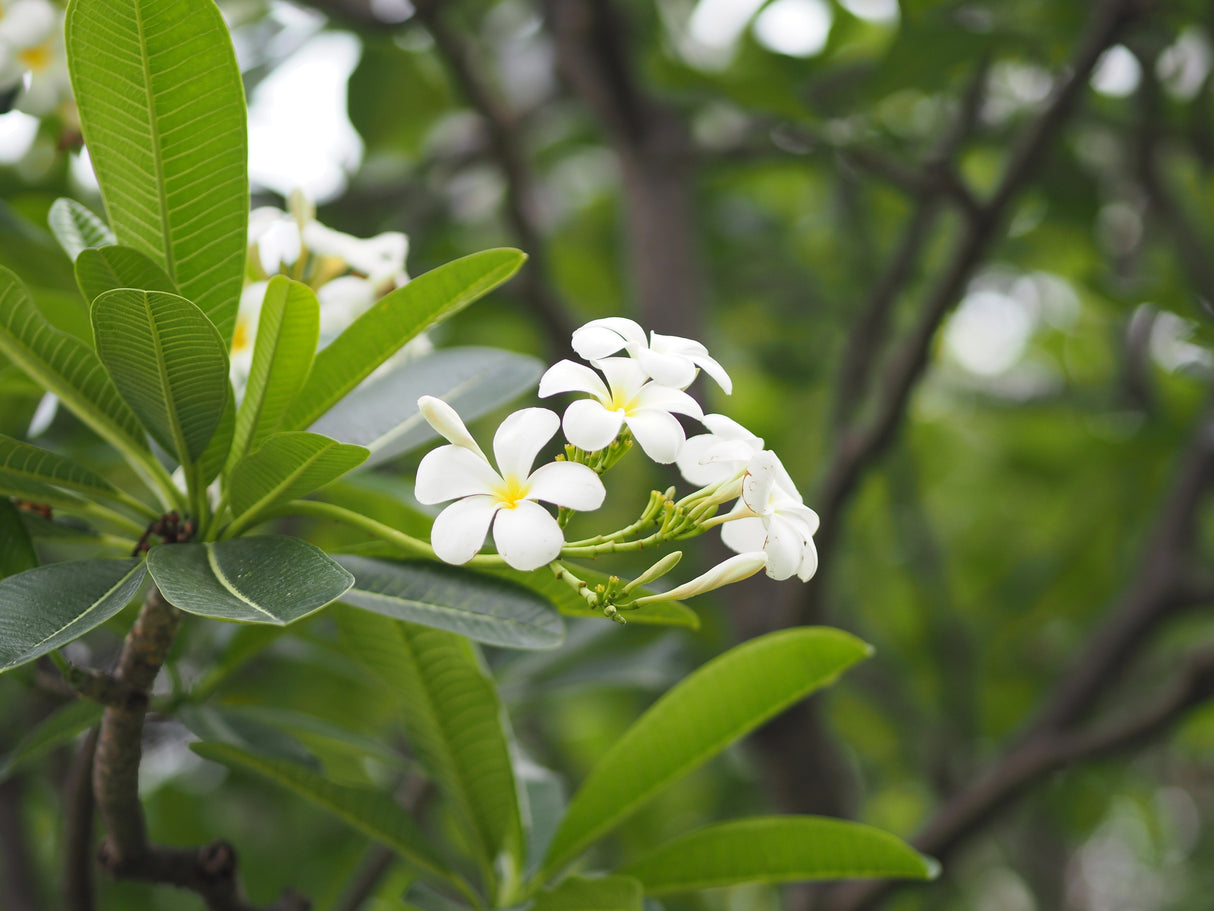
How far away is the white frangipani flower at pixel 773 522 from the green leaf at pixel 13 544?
0.55m

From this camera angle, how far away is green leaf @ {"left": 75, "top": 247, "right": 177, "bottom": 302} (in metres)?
Result: 0.70

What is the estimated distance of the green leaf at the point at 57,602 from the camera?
62 centimetres

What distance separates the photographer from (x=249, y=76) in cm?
202

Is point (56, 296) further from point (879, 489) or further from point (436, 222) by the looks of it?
point (879, 489)

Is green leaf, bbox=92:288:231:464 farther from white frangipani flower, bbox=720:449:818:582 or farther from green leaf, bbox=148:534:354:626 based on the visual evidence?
white frangipani flower, bbox=720:449:818:582

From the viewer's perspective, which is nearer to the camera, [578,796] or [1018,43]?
[578,796]

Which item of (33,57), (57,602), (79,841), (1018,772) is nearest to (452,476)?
(57,602)

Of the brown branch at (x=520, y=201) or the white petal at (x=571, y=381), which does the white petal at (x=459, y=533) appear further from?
the brown branch at (x=520, y=201)

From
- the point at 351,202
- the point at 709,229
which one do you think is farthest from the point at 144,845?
the point at 709,229

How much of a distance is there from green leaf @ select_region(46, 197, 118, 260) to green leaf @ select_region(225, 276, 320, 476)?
0.19 meters

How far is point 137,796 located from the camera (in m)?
0.84

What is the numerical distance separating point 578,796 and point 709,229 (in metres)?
2.02

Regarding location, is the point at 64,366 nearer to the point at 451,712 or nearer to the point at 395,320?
the point at 395,320

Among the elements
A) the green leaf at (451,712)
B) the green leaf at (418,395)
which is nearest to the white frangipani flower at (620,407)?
the green leaf at (418,395)
